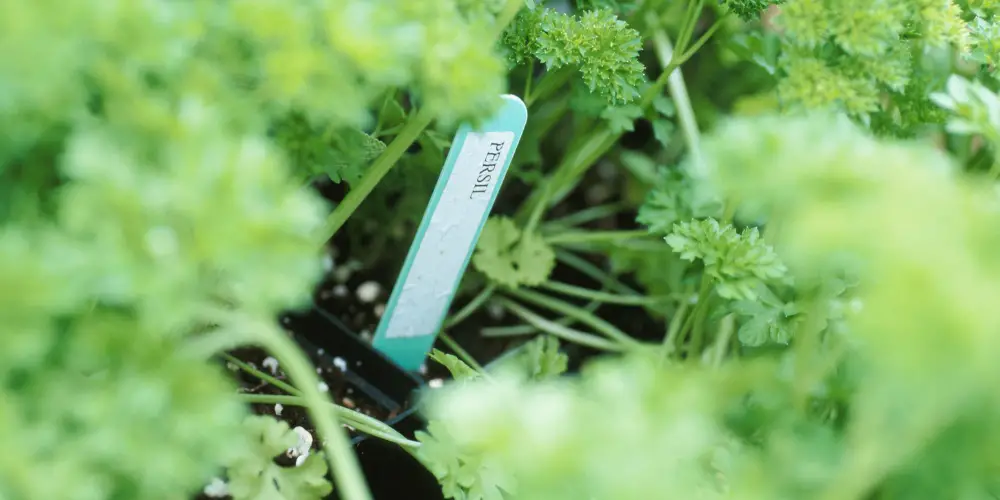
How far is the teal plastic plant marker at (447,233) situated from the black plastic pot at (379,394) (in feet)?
0.12

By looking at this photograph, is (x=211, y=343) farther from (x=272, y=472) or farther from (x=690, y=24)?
(x=690, y=24)

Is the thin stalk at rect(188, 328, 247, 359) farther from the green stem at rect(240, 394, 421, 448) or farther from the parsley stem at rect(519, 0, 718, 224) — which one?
the parsley stem at rect(519, 0, 718, 224)

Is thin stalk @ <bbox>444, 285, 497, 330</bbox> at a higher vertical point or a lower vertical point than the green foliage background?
lower

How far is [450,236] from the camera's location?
1.15 m

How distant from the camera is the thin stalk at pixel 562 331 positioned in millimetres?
1419

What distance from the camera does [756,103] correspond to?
5.60 feet

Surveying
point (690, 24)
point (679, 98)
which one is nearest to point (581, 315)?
point (679, 98)

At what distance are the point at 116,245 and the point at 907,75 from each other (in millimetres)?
940

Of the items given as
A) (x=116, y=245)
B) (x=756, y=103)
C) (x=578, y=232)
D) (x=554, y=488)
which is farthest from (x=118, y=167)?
(x=756, y=103)

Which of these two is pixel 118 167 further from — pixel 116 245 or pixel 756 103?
pixel 756 103

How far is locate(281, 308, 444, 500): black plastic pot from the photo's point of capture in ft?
3.84

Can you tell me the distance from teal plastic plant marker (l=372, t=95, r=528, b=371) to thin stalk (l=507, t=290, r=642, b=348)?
0.77ft

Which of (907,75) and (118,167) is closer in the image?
(118,167)

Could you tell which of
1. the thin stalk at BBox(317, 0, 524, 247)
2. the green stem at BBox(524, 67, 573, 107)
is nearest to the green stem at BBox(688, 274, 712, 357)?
the green stem at BBox(524, 67, 573, 107)
